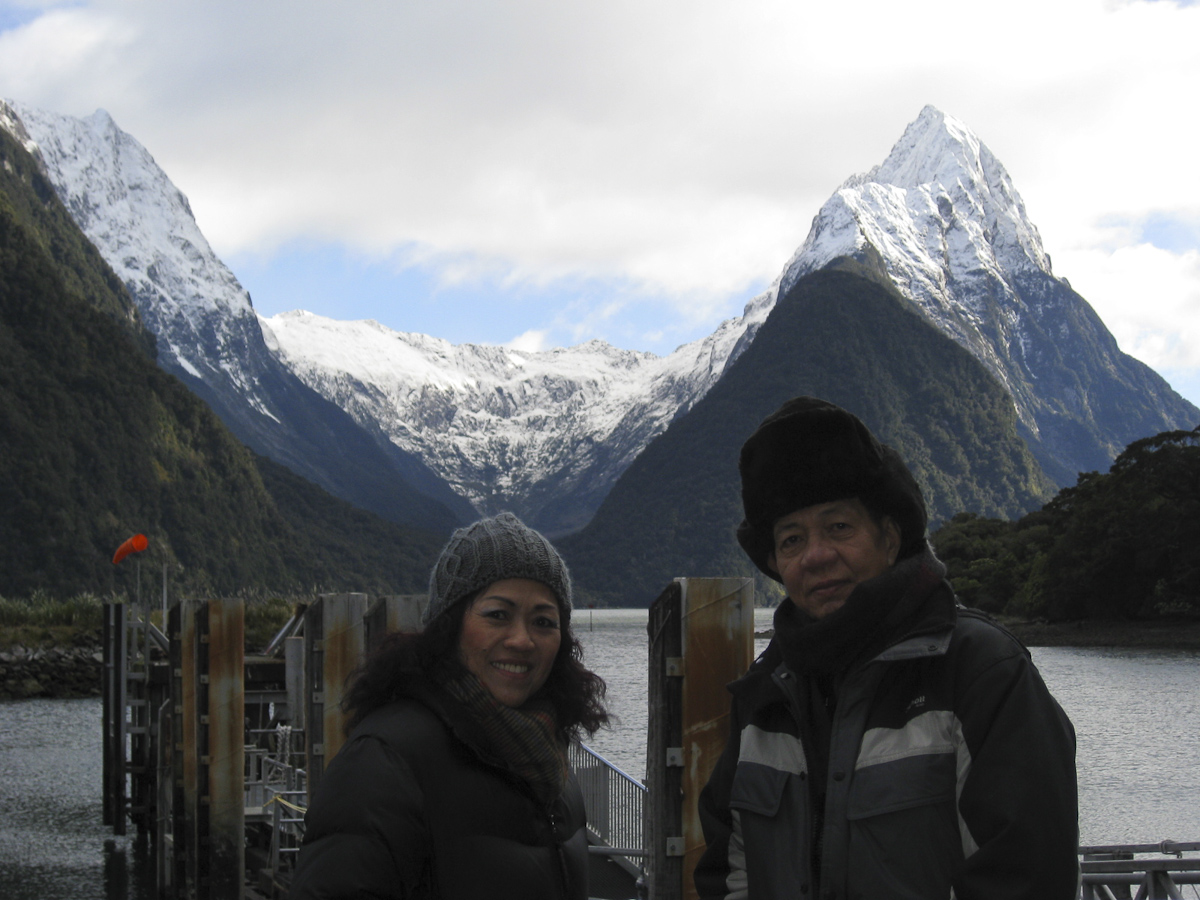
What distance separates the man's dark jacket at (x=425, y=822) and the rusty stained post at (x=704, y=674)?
8.18 feet

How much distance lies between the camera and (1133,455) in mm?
80562

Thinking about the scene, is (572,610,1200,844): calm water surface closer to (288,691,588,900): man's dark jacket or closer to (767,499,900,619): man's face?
(767,499,900,619): man's face

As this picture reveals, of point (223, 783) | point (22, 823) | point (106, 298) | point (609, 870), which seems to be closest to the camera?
point (223, 783)

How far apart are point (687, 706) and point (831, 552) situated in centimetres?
245

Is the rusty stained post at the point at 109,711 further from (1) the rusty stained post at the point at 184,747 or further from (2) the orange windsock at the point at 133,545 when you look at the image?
(1) the rusty stained post at the point at 184,747

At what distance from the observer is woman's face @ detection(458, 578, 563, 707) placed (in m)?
2.90

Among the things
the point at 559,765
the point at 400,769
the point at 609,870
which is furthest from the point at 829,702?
the point at 609,870

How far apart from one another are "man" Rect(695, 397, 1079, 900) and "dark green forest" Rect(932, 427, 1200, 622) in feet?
252

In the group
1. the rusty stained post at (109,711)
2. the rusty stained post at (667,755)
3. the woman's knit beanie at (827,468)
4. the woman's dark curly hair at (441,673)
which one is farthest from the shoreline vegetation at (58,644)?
the woman's knit beanie at (827,468)

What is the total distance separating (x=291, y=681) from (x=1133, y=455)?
77103 millimetres

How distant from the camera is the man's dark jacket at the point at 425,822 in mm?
2389

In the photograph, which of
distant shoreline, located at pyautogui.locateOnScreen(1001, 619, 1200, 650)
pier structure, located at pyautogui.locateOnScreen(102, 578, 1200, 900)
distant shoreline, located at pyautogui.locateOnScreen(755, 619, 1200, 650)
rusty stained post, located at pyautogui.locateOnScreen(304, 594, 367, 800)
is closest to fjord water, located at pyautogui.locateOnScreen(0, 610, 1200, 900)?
pier structure, located at pyautogui.locateOnScreen(102, 578, 1200, 900)

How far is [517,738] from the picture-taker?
2.70 m

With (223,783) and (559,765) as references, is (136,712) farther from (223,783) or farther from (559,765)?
(559,765)
